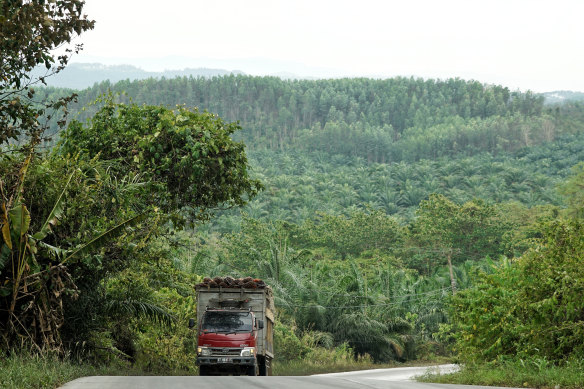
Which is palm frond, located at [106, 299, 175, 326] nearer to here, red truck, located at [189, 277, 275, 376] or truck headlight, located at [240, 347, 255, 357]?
red truck, located at [189, 277, 275, 376]

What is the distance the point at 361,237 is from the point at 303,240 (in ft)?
20.1

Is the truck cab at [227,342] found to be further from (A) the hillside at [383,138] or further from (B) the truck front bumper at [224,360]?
(A) the hillside at [383,138]

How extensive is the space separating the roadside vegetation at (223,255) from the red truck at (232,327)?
154cm

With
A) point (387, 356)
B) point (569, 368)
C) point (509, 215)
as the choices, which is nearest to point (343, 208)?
point (509, 215)

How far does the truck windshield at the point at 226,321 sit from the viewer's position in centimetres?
2155

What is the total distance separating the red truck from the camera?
69.6ft

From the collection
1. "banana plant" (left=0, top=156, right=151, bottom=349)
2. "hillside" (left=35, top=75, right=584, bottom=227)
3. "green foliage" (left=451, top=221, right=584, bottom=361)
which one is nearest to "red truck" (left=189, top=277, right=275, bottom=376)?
"banana plant" (left=0, top=156, right=151, bottom=349)

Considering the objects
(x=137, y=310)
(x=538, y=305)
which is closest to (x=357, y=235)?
(x=137, y=310)

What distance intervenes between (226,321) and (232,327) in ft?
0.91

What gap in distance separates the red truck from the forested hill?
127024mm

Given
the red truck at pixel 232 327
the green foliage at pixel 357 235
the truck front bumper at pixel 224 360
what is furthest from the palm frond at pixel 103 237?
the green foliage at pixel 357 235

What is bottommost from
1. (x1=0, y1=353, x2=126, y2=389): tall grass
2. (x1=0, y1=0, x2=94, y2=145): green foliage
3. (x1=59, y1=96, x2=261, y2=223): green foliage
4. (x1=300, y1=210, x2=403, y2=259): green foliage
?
(x1=300, y1=210, x2=403, y2=259): green foliage

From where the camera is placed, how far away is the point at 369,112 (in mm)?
184125

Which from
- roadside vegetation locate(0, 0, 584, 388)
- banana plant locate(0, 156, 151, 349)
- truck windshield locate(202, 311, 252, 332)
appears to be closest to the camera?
banana plant locate(0, 156, 151, 349)
